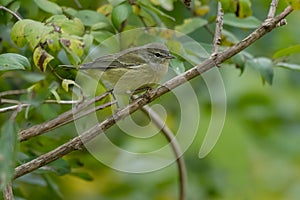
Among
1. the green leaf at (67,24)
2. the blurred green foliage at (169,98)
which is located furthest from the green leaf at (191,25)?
the green leaf at (67,24)

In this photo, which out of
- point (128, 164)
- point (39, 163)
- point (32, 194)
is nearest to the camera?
point (39, 163)

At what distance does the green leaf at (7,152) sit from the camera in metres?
0.79

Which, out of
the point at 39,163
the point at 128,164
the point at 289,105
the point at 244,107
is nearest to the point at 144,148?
the point at 128,164

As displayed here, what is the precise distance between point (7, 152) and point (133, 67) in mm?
509

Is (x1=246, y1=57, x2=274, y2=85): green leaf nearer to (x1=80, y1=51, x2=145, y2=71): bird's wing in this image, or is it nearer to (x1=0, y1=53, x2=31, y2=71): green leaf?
(x1=80, y1=51, x2=145, y2=71): bird's wing

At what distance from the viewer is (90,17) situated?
50.3 inches

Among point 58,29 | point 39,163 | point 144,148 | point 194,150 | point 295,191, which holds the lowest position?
point 295,191

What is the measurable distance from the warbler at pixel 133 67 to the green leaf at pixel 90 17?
7 cm

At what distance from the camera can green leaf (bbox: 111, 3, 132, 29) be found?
4.03 ft

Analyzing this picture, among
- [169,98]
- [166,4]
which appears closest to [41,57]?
[166,4]

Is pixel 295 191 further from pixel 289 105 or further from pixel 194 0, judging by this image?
pixel 194 0

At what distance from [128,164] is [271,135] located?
81 cm

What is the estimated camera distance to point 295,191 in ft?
7.88

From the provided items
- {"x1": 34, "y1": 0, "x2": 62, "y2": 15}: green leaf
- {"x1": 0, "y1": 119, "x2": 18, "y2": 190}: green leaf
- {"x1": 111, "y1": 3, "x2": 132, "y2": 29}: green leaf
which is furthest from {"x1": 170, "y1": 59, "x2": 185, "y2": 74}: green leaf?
{"x1": 0, "y1": 119, "x2": 18, "y2": 190}: green leaf
